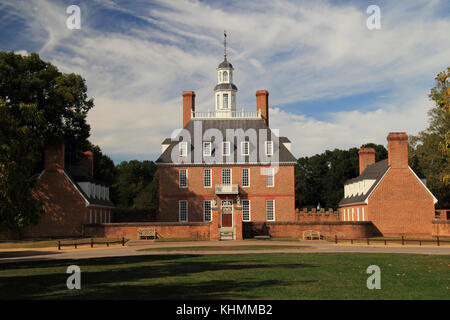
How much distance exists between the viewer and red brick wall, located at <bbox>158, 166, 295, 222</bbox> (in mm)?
51125

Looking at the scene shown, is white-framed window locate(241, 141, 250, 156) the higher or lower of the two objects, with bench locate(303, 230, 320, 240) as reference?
higher

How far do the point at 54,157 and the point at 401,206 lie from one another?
110 ft

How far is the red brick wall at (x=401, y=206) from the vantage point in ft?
150

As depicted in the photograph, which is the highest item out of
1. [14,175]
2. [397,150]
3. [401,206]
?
[397,150]

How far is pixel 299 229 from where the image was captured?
4325cm

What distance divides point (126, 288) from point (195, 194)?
1489 inches

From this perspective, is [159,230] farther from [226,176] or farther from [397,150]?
[397,150]

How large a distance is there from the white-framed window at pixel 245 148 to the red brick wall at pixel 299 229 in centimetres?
1141

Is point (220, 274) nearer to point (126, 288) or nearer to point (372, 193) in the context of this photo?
point (126, 288)

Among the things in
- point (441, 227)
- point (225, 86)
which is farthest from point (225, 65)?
point (441, 227)

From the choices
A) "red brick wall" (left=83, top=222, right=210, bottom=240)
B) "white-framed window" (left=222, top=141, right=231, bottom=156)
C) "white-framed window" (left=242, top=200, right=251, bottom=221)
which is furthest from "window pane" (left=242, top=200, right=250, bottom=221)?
"red brick wall" (left=83, top=222, right=210, bottom=240)

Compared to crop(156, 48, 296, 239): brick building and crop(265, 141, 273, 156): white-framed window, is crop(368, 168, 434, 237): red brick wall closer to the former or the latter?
crop(156, 48, 296, 239): brick building

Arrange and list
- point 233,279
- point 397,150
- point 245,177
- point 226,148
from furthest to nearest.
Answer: point 226,148
point 245,177
point 397,150
point 233,279

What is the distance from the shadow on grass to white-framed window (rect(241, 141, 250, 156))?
31.4 m
